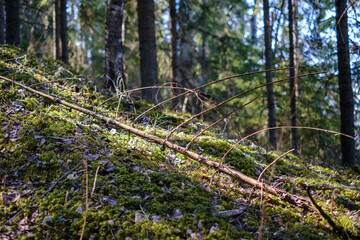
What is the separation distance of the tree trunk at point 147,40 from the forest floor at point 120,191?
4.54 metres

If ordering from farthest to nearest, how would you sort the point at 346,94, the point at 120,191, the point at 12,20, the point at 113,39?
the point at 12,20
the point at 346,94
the point at 113,39
the point at 120,191

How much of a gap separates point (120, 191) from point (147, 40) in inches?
260

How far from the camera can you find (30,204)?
7.39 feet

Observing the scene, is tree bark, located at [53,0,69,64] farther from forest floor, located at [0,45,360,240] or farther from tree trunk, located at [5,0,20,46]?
forest floor, located at [0,45,360,240]

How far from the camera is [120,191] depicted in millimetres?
2582

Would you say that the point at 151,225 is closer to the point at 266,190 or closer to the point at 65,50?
the point at 266,190

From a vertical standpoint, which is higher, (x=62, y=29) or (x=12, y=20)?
(x=12, y=20)

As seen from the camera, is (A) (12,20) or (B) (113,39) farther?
(A) (12,20)

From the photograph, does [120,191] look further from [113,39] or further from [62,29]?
[62,29]

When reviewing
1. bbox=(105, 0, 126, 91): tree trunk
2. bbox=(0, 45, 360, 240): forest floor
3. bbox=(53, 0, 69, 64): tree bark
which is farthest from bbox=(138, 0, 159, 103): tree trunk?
bbox=(0, 45, 360, 240): forest floor

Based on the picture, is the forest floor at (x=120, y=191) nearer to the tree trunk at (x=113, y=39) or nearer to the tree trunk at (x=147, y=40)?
the tree trunk at (x=113, y=39)

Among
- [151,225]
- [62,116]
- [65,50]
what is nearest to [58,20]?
[65,50]

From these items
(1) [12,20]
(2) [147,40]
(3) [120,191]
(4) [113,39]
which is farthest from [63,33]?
(3) [120,191]

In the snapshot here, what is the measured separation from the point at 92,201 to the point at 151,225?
0.62 m
